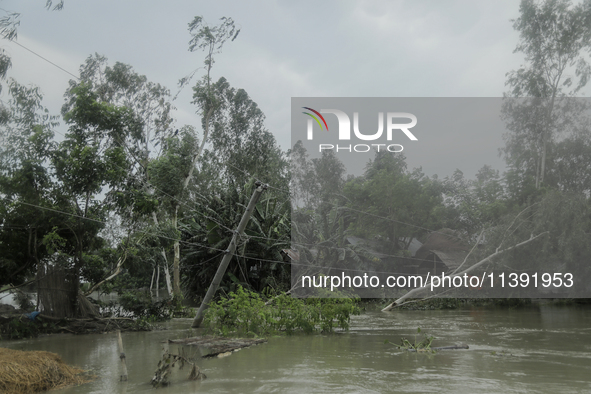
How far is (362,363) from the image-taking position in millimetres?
8250

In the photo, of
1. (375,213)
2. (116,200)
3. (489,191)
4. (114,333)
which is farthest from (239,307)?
(489,191)

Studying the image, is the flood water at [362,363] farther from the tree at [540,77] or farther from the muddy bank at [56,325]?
the tree at [540,77]

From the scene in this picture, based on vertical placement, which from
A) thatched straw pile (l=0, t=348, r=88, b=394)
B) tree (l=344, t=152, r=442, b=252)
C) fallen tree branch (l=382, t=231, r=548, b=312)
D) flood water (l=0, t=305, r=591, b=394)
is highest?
tree (l=344, t=152, r=442, b=252)

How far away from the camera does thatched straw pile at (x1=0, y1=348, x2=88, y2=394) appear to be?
5.66 meters

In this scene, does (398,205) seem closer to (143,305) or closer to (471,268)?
(471,268)

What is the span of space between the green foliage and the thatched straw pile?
5.32m

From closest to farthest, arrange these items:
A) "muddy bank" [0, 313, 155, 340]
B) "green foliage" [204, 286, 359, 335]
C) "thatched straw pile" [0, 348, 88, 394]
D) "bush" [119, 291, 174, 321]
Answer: "thatched straw pile" [0, 348, 88, 394] < "muddy bank" [0, 313, 155, 340] < "green foliage" [204, 286, 359, 335] < "bush" [119, 291, 174, 321]

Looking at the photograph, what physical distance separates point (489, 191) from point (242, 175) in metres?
13.9

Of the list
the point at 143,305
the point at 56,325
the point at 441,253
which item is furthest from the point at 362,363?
the point at 441,253

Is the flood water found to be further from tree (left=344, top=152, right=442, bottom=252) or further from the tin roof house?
tree (left=344, top=152, right=442, bottom=252)

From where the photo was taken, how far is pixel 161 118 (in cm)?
2433

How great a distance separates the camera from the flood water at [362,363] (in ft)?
20.9

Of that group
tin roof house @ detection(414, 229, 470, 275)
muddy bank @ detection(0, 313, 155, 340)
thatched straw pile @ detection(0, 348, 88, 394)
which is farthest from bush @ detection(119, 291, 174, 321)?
tin roof house @ detection(414, 229, 470, 275)

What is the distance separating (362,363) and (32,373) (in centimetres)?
491
